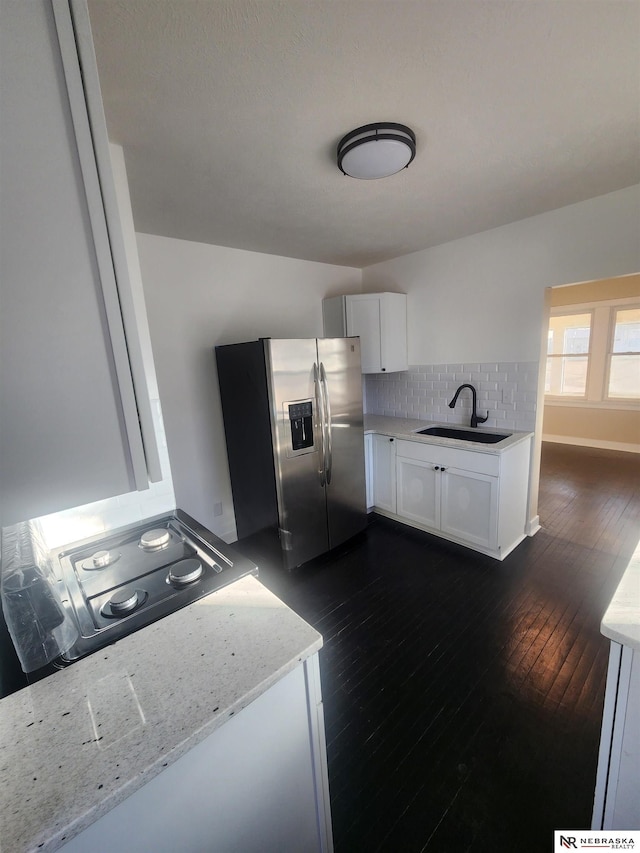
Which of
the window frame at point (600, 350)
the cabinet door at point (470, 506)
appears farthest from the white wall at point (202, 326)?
the window frame at point (600, 350)

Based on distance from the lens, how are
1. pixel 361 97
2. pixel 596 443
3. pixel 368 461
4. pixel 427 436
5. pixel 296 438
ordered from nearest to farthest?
1. pixel 361 97
2. pixel 296 438
3. pixel 427 436
4. pixel 368 461
5. pixel 596 443

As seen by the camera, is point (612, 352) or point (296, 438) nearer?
point (296, 438)

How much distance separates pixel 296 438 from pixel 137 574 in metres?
1.48

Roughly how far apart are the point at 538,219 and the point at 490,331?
2.64 ft

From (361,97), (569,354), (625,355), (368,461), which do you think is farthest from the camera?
(569,354)

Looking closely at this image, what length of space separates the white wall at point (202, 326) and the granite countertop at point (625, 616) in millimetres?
2615

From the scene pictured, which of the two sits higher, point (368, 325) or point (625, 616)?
point (368, 325)

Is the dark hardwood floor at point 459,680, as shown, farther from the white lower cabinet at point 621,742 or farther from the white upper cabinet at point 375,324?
the white upper cabinet at point 375,324

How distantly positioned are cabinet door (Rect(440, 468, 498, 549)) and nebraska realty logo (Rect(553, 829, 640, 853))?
5.68ft

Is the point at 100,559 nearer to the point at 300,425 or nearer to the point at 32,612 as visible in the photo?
the point at 32,612

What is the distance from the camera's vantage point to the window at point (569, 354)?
511cm

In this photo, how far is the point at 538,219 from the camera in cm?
248

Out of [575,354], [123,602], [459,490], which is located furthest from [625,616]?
[575,354]

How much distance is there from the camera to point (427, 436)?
2.87 meters
